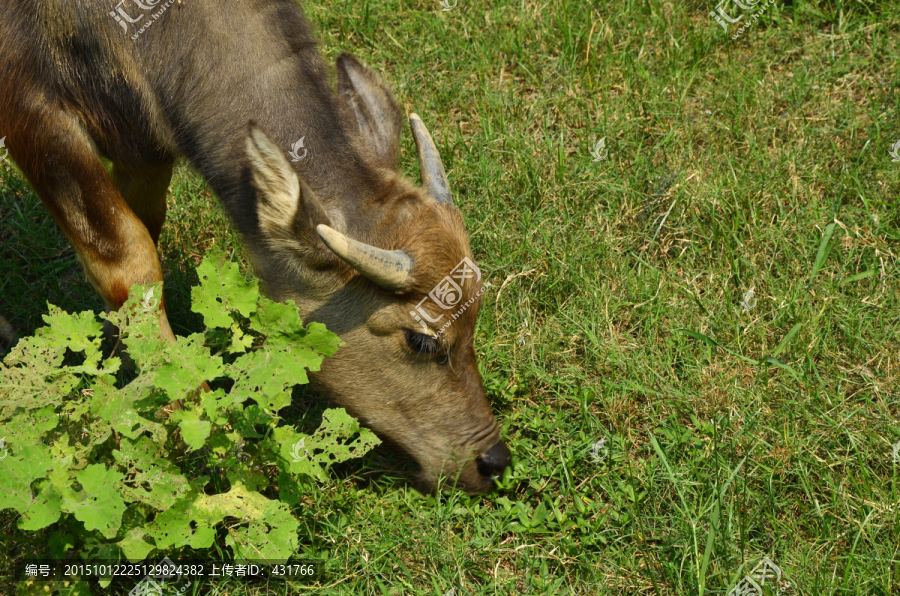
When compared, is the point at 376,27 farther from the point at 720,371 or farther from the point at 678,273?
the point at 720,371

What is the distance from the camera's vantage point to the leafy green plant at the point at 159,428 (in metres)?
3.39

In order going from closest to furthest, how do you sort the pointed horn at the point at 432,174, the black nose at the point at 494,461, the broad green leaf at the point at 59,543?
the broad green leaf at the point at 59,543
the pointed horn at the point at 432,174
the black nose at the point at 494,461

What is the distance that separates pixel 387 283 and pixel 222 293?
2.51ft

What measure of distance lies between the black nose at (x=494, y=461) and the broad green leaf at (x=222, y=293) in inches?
59.9

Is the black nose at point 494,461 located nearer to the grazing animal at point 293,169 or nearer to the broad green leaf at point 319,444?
the grazing animal at point 293,169

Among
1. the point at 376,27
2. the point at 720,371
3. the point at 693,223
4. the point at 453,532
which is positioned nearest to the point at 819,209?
the point at 693,223

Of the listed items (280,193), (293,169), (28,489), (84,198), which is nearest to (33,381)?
(28,489)

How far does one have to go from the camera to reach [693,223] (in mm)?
5840

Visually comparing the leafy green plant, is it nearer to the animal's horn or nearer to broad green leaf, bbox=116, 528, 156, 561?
broad green leaf, bbox=116, 528, 156, 561

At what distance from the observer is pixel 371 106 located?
4.53m

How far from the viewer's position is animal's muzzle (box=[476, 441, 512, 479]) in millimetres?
4426

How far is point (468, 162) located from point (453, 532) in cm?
295

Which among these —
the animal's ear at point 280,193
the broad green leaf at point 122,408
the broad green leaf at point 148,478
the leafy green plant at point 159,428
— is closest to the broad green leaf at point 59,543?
the leafy green plant at point 159,428

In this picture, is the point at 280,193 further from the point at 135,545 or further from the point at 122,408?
the point at 135,545
